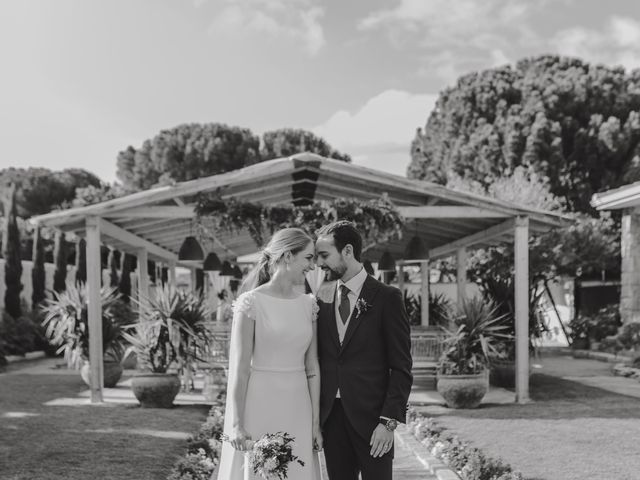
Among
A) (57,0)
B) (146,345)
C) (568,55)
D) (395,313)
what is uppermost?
(568,55)

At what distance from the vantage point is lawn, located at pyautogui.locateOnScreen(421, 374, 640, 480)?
6.07 meters

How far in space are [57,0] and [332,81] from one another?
739cm

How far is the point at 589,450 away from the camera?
6715mm

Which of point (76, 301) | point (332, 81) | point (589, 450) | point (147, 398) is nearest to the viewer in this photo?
point (589, 450)

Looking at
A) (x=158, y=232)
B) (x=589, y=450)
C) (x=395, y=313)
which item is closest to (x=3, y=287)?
(x=158, y=232)

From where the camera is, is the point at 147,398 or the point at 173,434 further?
the point at 147,398

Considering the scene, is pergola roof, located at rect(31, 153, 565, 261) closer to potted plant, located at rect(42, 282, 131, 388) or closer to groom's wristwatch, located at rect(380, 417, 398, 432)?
potted plant, located at rect(42, 282, 131, 388)

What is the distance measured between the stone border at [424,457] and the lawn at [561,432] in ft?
1.63

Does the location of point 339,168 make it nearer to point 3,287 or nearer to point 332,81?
point 332,81

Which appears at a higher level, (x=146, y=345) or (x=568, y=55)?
(x=568, y=55)

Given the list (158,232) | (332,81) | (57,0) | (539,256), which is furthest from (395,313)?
(539,256)

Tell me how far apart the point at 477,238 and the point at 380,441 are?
10270mm

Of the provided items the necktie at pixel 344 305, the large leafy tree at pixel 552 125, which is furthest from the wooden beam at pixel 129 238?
the large leafy tree at pixel 552 125

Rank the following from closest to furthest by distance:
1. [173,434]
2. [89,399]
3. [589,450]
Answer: [589,450] → [173,434] → [89,399]
